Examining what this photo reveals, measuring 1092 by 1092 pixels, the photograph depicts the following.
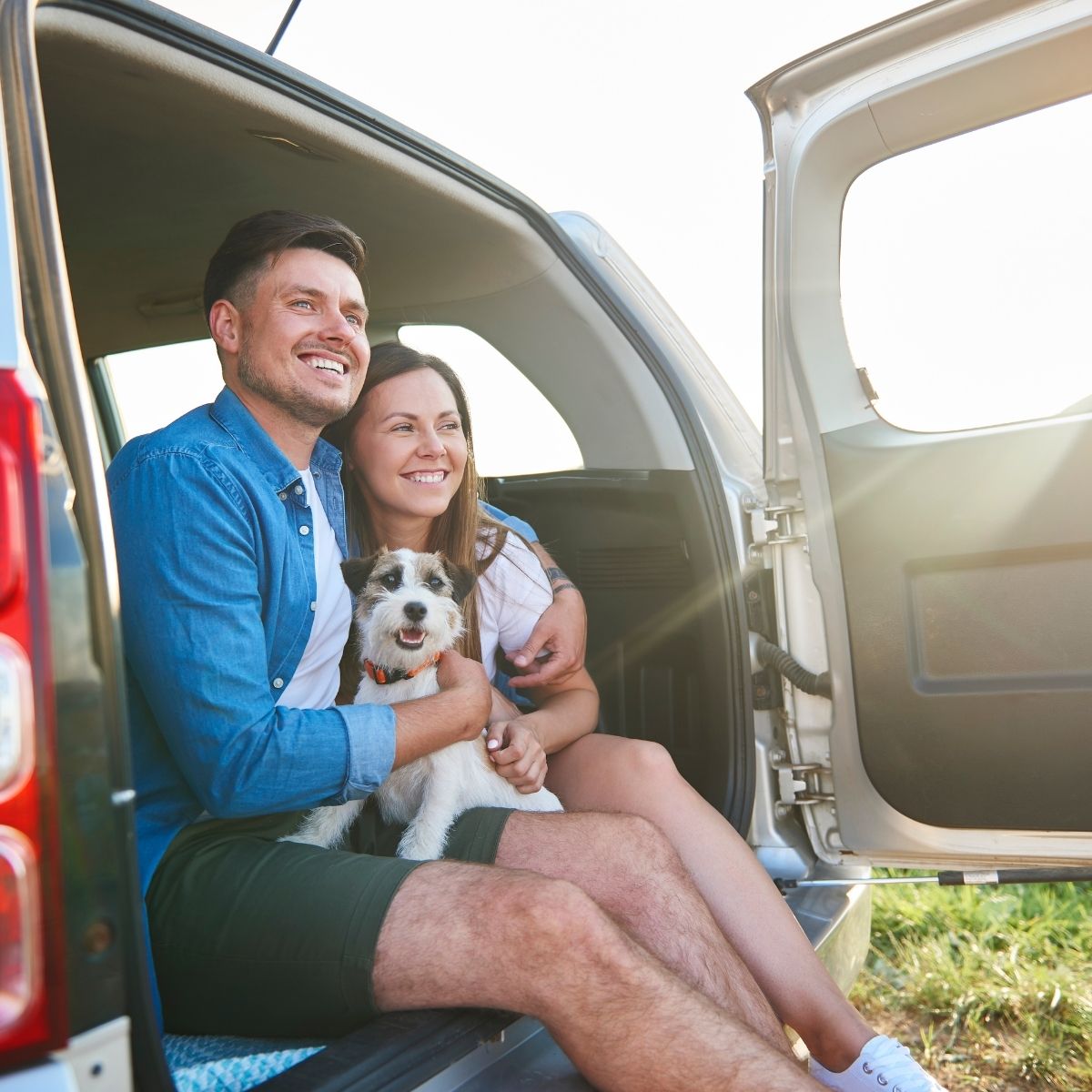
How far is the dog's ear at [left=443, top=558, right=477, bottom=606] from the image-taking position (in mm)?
2592

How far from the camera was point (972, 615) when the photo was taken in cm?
225

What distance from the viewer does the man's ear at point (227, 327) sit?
7.36ft

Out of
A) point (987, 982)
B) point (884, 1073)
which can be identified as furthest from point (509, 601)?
point (987, 982)

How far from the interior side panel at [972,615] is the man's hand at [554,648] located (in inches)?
28.7

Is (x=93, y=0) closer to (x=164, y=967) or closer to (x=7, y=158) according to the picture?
(x=7, y=158)

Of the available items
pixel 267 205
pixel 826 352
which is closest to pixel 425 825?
pixel 826 352

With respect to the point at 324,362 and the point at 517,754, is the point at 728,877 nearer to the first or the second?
the point at 517,754

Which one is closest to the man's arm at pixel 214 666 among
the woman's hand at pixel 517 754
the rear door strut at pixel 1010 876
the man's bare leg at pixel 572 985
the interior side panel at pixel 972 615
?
the man's bare leg at pixel 572 985

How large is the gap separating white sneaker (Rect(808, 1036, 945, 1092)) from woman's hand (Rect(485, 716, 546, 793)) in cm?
84

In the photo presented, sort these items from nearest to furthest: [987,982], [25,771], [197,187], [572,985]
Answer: [25,771], [572,985], [197,187], [987,982]

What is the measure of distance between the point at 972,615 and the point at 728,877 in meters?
0.80

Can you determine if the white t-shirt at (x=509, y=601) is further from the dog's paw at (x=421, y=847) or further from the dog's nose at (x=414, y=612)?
the dog's paw at (x=421, y=847)

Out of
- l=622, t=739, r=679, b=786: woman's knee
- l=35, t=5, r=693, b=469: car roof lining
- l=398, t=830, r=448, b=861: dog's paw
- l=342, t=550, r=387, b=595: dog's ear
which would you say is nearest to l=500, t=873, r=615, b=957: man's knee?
l=398, t=830, r=448, b=861: dog's paw

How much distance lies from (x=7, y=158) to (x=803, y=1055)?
207cm
